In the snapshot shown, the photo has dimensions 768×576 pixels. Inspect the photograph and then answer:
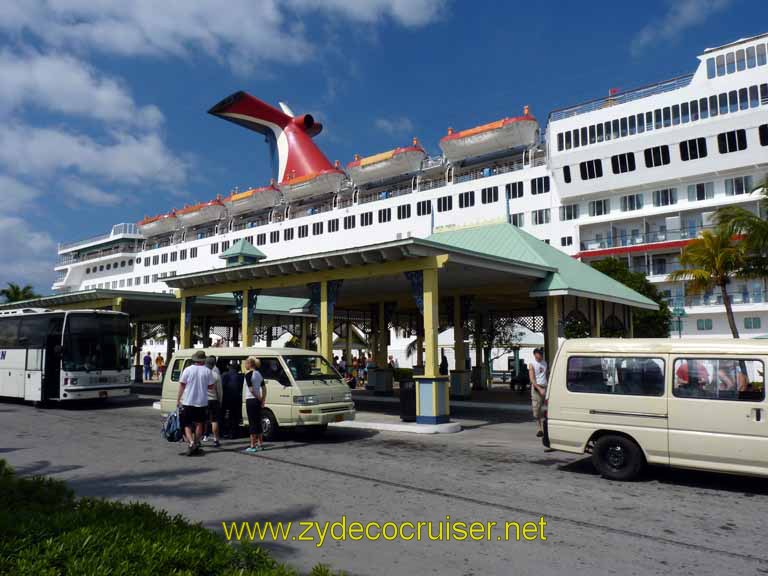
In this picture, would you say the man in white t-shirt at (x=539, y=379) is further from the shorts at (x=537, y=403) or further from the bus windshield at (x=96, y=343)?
the bus windshield at (x=96, y=343)

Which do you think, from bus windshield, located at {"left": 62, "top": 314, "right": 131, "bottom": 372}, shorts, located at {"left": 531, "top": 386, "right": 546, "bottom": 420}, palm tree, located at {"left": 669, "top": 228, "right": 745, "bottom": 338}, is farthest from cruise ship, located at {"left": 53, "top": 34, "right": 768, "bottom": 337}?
shorts, located at {"left": 531, "top": 386, "right": 546, "bottom": 420}

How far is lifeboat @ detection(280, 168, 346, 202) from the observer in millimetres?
63938

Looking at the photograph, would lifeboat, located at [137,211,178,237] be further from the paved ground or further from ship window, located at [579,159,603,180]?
the paved ground

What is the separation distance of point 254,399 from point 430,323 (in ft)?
17.6

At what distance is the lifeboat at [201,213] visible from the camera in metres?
74.9

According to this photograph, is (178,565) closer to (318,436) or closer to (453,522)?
(453,522)

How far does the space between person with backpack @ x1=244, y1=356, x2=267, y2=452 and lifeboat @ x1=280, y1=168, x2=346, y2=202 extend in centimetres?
5478

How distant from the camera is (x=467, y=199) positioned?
51938 mm

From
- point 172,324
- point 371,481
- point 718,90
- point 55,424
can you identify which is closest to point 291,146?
point 172,324

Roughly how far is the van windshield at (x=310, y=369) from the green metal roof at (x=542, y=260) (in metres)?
5.22

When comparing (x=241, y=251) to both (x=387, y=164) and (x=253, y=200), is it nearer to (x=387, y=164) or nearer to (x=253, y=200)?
(x=387, y=164)

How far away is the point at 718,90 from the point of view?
4028 cm

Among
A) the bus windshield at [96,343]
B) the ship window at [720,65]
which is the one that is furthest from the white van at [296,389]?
the ship window at [720,65]

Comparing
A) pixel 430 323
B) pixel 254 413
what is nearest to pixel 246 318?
pixel 430 323
